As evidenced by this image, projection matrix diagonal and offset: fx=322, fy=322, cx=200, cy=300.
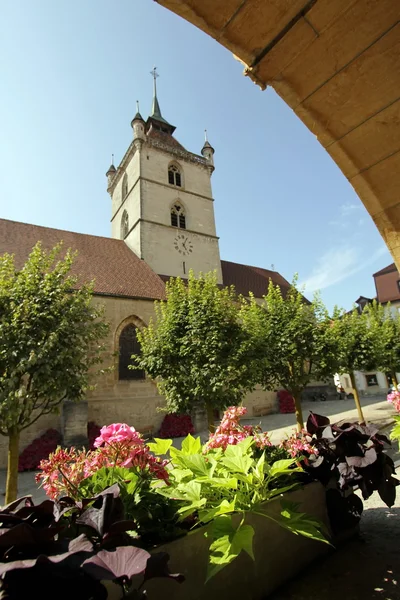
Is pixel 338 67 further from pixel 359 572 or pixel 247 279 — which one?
pixel 247 279

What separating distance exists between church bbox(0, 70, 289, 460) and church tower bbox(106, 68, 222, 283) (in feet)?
0.24

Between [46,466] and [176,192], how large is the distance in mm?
23821

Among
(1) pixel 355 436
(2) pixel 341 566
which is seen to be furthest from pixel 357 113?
(2) pixel 341 566

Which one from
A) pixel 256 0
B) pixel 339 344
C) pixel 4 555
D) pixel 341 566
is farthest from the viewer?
pixel 339 344

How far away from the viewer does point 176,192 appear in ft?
78.4

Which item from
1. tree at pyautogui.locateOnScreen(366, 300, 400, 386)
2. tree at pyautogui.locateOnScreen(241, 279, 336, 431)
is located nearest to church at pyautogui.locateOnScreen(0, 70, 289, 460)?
tree at pyautogui.locateOnScreen(241, 279, 336, 431)

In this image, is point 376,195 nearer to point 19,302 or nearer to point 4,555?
point 4,555

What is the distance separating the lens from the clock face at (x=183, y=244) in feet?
72.1

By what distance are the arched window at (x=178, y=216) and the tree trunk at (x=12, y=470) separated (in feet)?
59.5

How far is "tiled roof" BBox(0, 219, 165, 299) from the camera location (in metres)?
15.8

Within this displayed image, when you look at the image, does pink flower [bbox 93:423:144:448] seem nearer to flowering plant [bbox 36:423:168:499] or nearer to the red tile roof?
flowering plant [bbox 36:423:168:499]

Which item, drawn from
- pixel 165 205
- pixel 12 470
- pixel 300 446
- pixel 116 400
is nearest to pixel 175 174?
pixel 165 205

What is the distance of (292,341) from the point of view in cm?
1022

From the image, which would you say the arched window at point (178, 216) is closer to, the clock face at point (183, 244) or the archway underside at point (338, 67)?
the clock face at point (183, 244)
